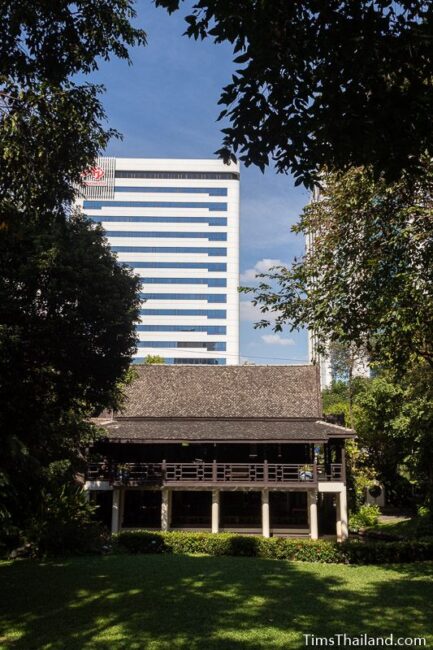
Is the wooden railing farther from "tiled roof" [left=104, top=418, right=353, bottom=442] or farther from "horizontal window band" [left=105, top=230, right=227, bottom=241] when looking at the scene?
"horizontal window band" [left=105, top=230, right=227, bottom=241]

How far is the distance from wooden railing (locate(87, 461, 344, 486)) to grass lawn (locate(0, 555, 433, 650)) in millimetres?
9866

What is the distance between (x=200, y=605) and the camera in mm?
8938

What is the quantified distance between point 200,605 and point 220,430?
15.4 m

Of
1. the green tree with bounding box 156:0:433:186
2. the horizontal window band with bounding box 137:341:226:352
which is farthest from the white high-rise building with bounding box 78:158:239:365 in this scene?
the green tree with bounding box 156:0:433:186

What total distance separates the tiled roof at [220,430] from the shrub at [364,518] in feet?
20.8

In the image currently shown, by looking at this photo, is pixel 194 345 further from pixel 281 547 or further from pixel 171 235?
pixel 281 547

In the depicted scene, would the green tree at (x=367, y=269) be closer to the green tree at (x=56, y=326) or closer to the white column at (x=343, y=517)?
the green tree at (x=56, y=326)

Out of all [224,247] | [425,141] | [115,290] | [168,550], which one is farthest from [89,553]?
[224,247]

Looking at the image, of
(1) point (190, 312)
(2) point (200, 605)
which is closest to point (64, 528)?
(2) point (200, 605)

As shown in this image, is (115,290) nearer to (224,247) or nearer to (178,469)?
(178,469)

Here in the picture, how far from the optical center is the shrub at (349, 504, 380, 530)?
2731 centimetres

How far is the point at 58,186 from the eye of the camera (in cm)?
794

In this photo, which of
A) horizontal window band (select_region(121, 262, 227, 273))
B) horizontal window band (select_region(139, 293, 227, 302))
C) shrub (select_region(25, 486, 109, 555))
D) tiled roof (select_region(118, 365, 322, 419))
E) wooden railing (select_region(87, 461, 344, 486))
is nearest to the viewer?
shrub (select_region(25, 486, 109, 555))

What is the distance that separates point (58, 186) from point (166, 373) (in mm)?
21566
